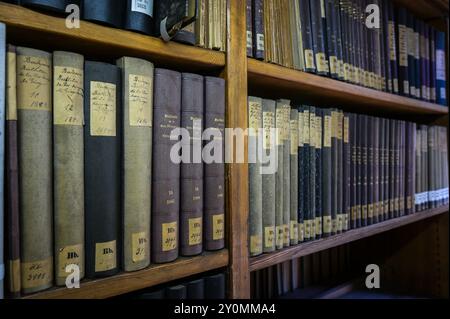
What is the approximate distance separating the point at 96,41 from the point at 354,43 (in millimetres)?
751

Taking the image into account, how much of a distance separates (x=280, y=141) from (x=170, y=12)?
1.20 feet

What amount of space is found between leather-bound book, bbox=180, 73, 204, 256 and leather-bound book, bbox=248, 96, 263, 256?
13 centimetres

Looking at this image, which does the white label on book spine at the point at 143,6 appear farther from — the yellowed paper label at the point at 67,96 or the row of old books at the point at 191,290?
the row of old books at the point at 191,290

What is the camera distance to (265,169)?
731mm

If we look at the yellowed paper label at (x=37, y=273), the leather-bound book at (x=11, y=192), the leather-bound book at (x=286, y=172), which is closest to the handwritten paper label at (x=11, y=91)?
the leather-bound book at (x=11, y=192)

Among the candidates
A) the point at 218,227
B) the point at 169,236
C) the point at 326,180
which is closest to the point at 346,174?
the point at 326,180

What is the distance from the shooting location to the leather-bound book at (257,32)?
0.72 m

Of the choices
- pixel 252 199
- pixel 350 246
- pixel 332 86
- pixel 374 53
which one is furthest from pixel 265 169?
pixel 350 246

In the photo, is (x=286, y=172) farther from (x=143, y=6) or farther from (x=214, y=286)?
(x=143, y=6)

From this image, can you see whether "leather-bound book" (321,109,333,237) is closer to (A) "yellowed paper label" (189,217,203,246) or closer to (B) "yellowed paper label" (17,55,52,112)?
(A) "yellowed paper label" (189,217,203,246)

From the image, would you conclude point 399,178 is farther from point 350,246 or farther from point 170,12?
point 170,12

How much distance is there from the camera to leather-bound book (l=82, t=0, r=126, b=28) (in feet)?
1.68

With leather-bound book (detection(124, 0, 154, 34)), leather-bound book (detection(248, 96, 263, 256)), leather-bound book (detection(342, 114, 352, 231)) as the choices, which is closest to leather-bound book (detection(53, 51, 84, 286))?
leather-bound book (detection(124, 0, 154, 34))

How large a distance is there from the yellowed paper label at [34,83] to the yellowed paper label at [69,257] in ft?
0.68
